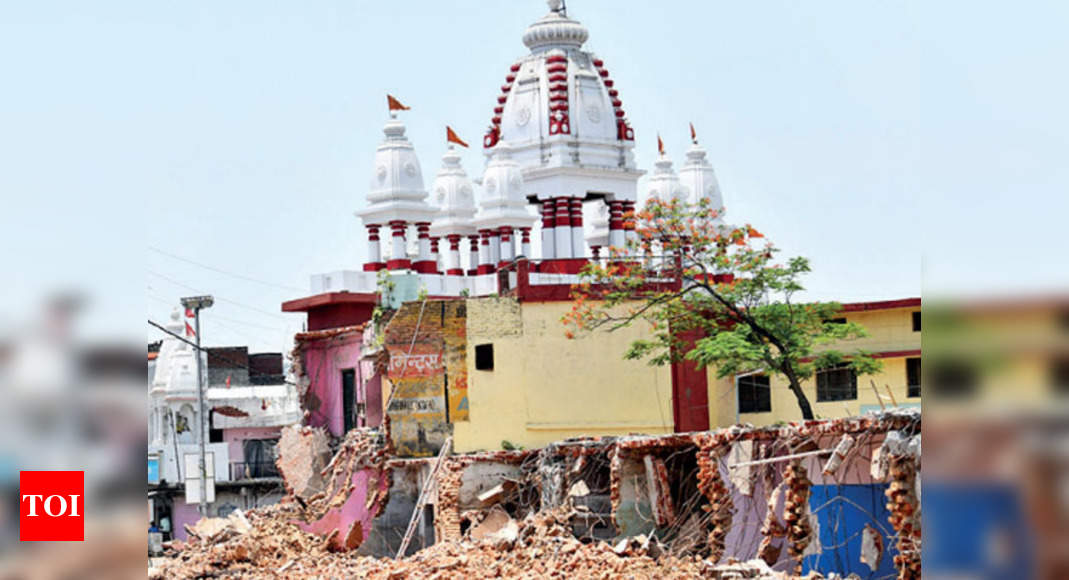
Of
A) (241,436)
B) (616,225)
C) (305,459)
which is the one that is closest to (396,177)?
(616,225)

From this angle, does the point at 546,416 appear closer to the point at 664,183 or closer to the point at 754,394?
the point at 754,394

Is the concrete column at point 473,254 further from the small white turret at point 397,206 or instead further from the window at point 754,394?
the window at point 754,394

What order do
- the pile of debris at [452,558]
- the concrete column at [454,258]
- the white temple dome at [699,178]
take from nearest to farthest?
1. the pile of debris at [452,558]
2. the concrete column at [454,258]
3. the white temple dome at [699,178]

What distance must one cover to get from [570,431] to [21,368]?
79.5 feet

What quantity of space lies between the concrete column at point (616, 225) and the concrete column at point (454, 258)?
464 cm

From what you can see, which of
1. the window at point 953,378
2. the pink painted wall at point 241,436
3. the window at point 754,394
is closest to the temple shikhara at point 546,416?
the window at point 754,394

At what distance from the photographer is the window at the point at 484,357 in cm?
2750

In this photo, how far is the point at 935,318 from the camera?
3666 millimetres

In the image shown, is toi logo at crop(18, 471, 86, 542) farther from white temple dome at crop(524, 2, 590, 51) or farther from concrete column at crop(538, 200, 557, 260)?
white temple dome at crop(524, 2, 590, 51)

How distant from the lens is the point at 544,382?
2786 centimetres

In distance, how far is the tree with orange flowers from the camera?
86.4ft

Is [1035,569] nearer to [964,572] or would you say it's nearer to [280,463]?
[964,572]

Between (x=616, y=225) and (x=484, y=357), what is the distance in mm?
11848

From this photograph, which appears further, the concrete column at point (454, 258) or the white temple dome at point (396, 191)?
the concrete column at point (454, 258)
